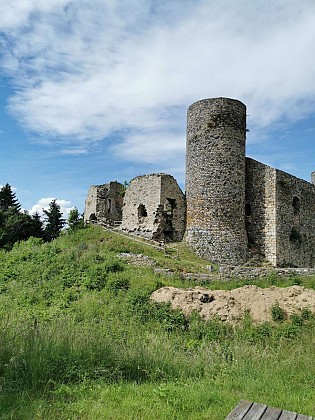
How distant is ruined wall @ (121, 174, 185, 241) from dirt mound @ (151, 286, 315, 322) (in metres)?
12.7

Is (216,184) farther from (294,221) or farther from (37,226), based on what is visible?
(37,226)

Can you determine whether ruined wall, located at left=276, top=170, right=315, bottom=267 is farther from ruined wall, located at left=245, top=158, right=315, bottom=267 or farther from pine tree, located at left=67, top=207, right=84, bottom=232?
pine tree, located at left=67, top=207, right=84, bottom=232

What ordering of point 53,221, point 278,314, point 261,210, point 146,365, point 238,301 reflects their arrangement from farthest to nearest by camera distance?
point 53,221 < point 261,210 < point 238,301 < point 278,314 < point 146,365

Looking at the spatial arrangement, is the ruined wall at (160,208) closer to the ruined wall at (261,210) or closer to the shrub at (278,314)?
the ruined wall at (261,210)

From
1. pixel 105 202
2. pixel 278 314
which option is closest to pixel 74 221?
pixel 105 202

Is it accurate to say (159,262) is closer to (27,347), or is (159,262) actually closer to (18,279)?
(18,279)

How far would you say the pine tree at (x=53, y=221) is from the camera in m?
47.0

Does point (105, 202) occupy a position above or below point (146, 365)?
above

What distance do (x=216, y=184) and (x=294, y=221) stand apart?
20.1 feet

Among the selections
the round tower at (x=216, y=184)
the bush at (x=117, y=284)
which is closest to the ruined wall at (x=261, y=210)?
the round tower at (x=216, y=184)

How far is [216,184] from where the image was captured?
78.7ft

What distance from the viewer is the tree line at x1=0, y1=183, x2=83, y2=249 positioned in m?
39.6

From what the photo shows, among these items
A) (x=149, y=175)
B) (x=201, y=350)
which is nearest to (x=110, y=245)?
(x=149, y=175)

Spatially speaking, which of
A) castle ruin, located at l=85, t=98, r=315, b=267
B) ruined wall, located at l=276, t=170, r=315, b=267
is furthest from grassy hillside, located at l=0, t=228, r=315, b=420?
ruined wall, located at l=276, t=170, r=315, b=267
